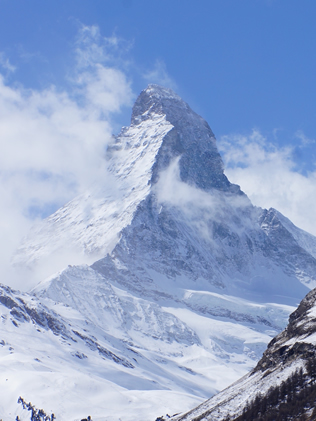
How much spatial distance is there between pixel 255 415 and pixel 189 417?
56.9ft

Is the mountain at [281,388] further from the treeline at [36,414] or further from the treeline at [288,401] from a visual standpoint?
the treeline at [36,414]

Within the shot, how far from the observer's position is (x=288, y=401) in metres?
54.6

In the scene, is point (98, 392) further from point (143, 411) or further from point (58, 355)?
point (58, 355)

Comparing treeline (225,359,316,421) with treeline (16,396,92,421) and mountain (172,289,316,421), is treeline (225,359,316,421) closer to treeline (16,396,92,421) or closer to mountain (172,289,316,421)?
mountain (172,289,316,421)

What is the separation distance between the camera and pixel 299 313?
84.5 meters

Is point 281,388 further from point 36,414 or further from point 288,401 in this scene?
point 36,414

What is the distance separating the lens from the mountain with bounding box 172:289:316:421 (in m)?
53.4

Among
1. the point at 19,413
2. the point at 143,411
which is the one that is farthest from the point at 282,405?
the point at 143,411

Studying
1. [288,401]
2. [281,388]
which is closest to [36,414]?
[281,388]

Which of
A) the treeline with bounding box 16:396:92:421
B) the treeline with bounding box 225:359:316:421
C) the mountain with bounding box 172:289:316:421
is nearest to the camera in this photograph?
the treeline with bounding box 225:359:316:421

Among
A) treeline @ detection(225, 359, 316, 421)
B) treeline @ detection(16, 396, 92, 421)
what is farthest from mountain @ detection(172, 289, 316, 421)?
treeline @ detection(16, 396, 92, 421)

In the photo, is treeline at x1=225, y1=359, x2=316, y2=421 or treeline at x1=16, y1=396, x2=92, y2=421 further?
treeline at x1=16, y1=396, x2=92, y2=421

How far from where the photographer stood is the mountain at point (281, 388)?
175ft

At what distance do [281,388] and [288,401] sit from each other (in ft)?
9.51
